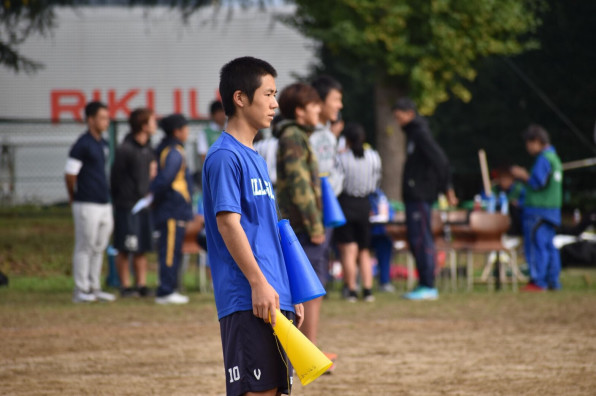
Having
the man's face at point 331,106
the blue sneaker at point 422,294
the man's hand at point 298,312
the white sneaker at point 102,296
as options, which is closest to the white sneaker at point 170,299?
the white sneaker at point 102,296

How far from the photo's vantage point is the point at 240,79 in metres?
4.30

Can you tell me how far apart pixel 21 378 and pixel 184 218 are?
17.1ft

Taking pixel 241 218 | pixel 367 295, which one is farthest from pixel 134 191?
pixel 241 218

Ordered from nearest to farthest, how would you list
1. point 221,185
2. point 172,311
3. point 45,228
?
point 221,185 < point 172,311 < point 45,228

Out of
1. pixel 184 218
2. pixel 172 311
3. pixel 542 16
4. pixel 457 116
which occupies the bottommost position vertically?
pixel 172 311

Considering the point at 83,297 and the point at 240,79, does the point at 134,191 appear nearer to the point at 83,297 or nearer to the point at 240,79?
the point at 83,297

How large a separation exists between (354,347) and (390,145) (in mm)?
15237

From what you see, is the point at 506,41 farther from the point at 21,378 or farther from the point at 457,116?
the point at 21,378

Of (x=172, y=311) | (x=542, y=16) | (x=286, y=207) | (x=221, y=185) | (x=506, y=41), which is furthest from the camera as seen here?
(x=542, y=16)

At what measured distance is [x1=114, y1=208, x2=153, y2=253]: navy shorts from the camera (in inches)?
492

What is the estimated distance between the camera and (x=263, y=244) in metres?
4.22

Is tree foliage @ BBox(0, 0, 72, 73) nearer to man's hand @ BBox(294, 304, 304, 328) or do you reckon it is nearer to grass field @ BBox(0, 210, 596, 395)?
grass field @ BBox(0, 210, 596, 395)

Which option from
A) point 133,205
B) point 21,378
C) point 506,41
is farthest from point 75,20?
point 21,378

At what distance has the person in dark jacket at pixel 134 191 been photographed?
12.5 m
